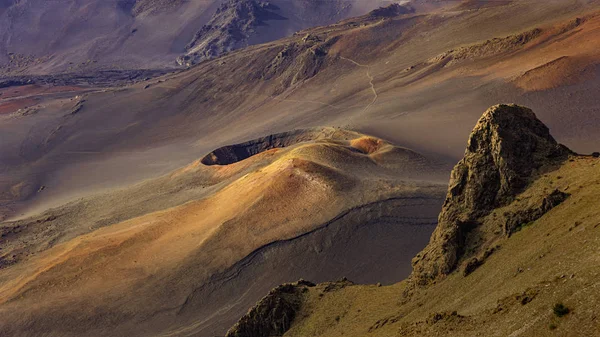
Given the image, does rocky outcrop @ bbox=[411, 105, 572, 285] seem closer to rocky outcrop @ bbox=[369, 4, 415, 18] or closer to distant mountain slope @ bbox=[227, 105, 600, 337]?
distant mountain slope @ bbox=[227, 105, 600, 337]

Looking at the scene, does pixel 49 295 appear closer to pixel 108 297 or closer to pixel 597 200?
pixel 108 297

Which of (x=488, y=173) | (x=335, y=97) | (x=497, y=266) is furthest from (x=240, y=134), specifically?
(x=497, y=266)

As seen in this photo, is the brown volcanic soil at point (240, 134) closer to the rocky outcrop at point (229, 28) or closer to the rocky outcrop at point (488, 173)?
the rocky outcrop at point (488, 173)

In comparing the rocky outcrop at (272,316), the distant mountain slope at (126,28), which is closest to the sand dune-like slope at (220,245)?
the rocky outcrop at (272,316)

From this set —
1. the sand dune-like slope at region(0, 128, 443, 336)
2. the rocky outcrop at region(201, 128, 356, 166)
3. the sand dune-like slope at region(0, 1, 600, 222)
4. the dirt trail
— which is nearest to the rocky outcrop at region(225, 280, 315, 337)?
the sand dune-like slope at region(0, 128, 443, 336)

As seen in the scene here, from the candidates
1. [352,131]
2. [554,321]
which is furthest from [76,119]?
[554,321]

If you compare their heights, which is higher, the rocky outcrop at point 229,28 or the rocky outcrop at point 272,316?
the rocky outcrop at point 229,28
